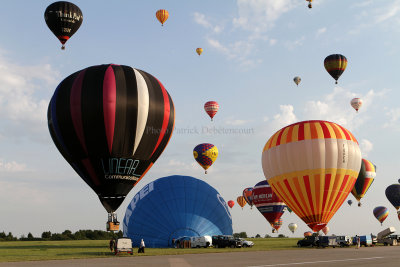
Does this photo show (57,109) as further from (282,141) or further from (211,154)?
(211,154)

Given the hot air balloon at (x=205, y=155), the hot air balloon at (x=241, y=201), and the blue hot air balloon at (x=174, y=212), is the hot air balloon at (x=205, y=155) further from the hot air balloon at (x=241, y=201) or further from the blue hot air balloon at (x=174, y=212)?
the hot air balloon at (x=241, y=201)

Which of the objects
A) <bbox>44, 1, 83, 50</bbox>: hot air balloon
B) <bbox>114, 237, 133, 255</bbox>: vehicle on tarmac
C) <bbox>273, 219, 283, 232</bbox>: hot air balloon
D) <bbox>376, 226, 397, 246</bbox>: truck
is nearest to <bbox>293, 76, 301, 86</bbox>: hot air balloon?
<bbox>273, 219, 283, 232</bbox>: hot air balloon

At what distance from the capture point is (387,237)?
49.7 meters

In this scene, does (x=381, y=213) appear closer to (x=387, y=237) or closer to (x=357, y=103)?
(x=357, y=103)

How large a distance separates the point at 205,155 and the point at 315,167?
26.6 m

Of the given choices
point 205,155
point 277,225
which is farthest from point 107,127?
point 277,225

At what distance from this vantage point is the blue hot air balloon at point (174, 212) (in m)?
40.7

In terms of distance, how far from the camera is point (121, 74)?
30047mm

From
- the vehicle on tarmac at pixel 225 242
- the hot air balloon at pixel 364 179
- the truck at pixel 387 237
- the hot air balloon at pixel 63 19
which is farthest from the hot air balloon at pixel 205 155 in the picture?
the hot air balloon at pixel 63 19

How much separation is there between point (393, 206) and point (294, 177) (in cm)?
4594

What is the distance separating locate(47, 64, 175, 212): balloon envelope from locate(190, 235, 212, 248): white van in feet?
A: 39.7

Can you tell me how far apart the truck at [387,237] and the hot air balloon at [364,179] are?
23.3 ft

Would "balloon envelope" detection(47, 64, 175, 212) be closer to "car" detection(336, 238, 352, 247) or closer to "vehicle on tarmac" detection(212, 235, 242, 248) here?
"vehicle on tarmac" detection(212, 235, 242, 248)

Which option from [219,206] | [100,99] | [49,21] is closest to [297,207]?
[219,206]
